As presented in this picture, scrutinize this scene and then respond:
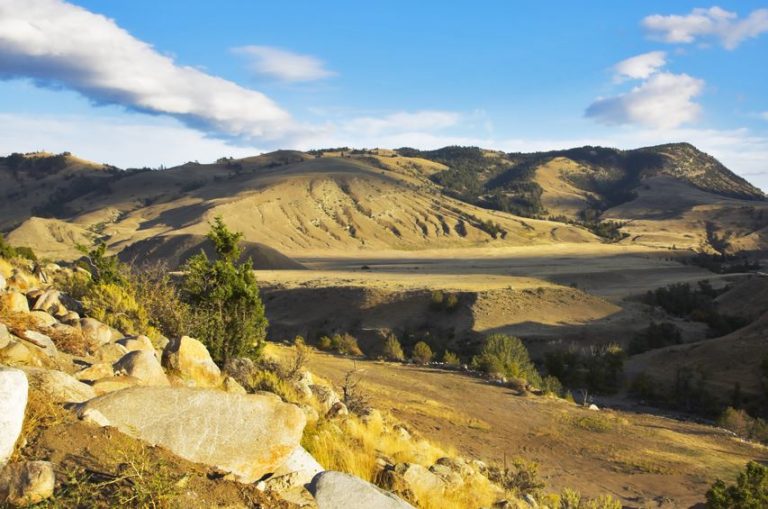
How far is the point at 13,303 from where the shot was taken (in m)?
8.66

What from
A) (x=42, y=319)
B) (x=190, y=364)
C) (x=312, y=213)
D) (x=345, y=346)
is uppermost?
(x=312, y=213)

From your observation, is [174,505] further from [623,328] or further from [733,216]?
[733,216]

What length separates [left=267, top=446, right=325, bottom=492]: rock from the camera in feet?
17.1

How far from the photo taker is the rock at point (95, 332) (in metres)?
8.88

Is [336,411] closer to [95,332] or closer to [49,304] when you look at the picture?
[95,332]

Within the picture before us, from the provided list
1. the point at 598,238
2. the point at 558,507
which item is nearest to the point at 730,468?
the point at 558,507

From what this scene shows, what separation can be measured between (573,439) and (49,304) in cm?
1303

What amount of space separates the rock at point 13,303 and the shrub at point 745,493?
1187cm

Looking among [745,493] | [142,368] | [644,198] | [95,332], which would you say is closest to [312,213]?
[644,198]

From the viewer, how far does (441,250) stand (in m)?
98.2

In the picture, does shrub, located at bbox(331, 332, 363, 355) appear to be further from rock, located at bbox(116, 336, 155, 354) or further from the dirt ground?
rock, located at bbox(116, 336, 155, 354)

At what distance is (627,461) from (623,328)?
86.0 ft

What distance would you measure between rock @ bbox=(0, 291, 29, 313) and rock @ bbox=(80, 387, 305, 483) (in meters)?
4.31

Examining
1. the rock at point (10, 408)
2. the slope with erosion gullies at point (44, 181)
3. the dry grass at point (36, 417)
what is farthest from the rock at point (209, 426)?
the slope with erosion gullies at point (44, 181)
